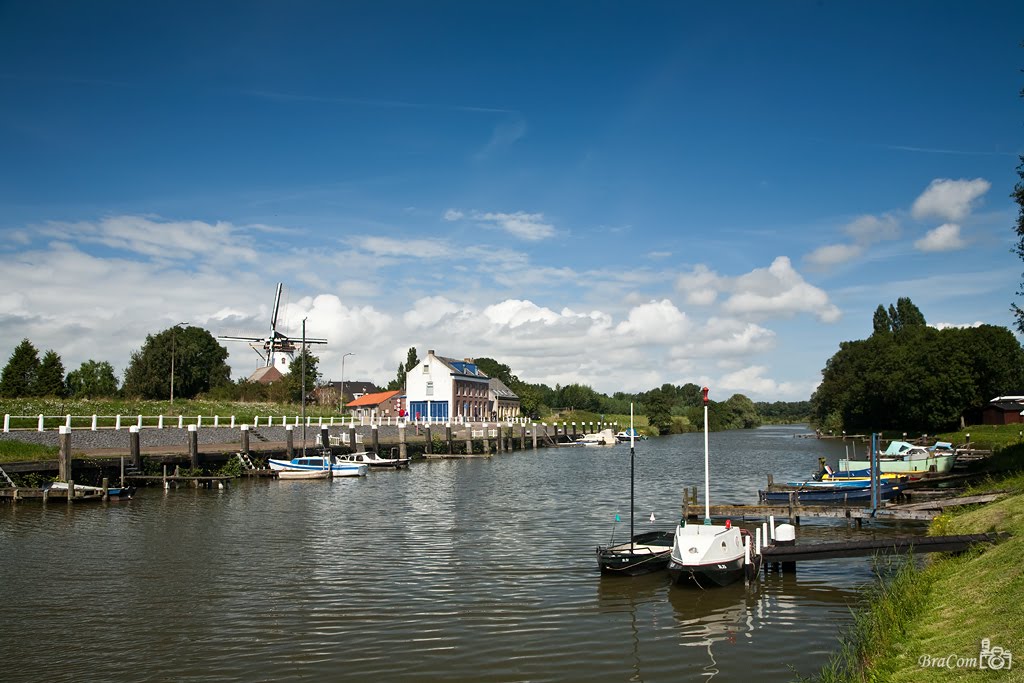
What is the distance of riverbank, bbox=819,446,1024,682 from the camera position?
1031 centimetres

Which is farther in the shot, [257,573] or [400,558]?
[400,558]

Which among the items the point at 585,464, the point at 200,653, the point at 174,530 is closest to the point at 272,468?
the point at 174,530

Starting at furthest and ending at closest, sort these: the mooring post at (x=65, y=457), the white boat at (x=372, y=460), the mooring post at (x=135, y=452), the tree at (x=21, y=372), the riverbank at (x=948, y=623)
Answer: the tree at (x=21, y=372) < the white boat at (x=372, y=460) < the mooring post at (x=135, y=452) < the mooring post at (x=65, y=457) < the riverbank at (x=948, y=623)

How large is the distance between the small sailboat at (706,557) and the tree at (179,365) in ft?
267

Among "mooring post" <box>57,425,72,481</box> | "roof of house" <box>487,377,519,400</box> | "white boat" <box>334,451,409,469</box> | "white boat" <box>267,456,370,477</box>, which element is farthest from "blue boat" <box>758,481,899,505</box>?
"roof of house" <box>487,377,519,400</box>

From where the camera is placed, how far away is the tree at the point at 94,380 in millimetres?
102188

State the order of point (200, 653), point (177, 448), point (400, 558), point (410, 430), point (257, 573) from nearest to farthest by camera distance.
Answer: point (200, 653) → point (257, 573) → point (400, 558) → point (177, 448) → point (410, 430)

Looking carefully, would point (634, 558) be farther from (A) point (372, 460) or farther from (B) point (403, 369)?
(B) point (403, 369)

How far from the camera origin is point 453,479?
5266 centimetres

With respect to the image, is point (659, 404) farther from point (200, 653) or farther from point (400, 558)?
point (200, 653)

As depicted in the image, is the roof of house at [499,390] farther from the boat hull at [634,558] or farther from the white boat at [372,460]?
the boat hull at [634,558]

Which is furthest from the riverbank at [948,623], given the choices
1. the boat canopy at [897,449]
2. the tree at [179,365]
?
the tree at [179,365]

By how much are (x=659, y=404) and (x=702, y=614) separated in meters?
132

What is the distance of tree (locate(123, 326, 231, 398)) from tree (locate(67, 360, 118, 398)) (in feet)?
16.5
